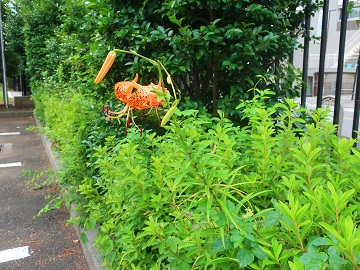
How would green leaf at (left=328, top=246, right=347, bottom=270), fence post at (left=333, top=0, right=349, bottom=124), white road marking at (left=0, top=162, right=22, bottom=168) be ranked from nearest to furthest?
1. green leaf at (left=328, top=246, right=347, bottom=270)
2. fence post at (left=333, top=0, right=349, bottom=124)
3. white road marking at (left=0, top=162, right=22, bottom=168)

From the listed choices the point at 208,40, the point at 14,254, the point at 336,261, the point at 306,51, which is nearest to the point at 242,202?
the point at 336,261

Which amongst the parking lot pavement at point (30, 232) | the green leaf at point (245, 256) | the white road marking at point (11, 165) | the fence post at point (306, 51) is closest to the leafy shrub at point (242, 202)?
the green leaf at point (245, 256)

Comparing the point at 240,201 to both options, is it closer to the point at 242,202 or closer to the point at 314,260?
the point at 242,202

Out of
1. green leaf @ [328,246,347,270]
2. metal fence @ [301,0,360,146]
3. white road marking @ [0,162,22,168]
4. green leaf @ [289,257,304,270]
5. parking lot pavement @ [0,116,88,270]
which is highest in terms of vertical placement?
metal fence @ [301,0,360,146]

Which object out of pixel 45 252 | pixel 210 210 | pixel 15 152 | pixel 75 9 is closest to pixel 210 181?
pixel 210 210

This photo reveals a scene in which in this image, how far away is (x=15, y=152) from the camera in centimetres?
757

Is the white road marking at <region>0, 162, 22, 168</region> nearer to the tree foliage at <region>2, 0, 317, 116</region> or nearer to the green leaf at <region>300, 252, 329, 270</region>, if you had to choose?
the tree foliage at <region>2, 0, 317, 116</region>

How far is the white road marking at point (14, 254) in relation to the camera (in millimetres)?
3275

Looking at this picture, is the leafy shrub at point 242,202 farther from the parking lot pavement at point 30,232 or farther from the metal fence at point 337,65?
the parking lot pavement at point 30,232

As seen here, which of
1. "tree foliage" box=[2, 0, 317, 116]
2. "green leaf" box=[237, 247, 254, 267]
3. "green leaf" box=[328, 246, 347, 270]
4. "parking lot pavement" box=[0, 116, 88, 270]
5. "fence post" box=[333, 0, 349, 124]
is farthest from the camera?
"parking lot pavement" box=[0, 116, 88, 270]

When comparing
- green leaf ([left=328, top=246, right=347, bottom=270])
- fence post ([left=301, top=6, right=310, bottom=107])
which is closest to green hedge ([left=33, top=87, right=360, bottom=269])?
green leaf ([left=328, top=246, right=347, bottom=270])

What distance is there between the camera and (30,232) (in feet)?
12.5

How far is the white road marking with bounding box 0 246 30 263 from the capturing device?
Answer: 10.7ft

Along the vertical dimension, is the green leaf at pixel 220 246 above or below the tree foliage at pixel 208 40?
below
